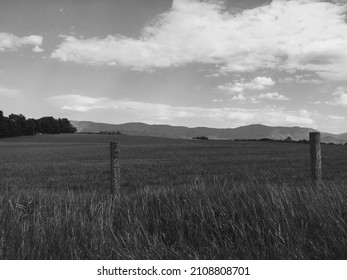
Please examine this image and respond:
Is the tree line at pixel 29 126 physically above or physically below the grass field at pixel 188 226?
above

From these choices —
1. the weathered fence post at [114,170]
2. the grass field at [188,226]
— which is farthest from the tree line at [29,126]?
the grass field at [188,226]

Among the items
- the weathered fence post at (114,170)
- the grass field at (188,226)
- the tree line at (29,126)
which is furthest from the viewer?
the tree line at (29,126)

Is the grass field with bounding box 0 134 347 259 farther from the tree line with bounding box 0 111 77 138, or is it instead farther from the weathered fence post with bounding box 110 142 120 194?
the tree line with bounding box 0 111 77 138

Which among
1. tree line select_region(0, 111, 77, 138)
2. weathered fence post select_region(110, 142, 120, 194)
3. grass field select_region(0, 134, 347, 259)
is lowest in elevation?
grass field select_region(0, 134, 347, 259)

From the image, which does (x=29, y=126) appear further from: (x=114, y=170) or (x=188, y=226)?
(x=188, y=226)

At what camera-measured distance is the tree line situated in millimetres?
122375

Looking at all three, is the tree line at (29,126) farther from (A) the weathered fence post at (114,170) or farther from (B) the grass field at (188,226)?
(B) the grass field at (188,226)

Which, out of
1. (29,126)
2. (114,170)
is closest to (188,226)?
(114,170)

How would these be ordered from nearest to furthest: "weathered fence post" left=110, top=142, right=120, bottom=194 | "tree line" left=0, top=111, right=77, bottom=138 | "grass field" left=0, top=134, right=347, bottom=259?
"grass field" left=0, top=134, right=347, bottom=259 → "weathered fence post" left=110, top=142, right=120, bottom=194 → "tree line" left=0, top=111, right=77, bottom=138

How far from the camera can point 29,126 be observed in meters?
131

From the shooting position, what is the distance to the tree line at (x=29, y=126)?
122375 millimetres

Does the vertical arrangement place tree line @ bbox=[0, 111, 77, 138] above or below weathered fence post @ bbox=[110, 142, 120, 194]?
above

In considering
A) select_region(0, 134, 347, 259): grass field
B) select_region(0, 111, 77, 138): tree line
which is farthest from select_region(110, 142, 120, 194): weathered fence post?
select_region(0, 111, 77, 138): tree line
